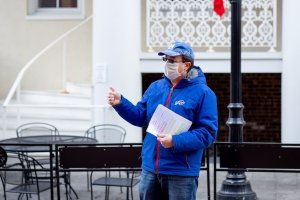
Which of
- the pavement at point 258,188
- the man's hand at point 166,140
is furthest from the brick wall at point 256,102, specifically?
the man's hand at point 166,140

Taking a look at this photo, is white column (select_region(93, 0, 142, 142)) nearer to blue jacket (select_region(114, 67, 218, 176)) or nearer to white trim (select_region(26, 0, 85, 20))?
white trim (select_region(26, 0, 85, 20))

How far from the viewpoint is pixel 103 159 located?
6.89 metres

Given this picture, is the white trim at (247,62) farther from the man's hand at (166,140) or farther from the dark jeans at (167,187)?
the man's hand at (166,140)

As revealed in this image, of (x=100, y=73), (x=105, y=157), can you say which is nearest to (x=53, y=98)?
(x=100, y=73)

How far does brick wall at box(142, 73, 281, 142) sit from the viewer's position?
13.6 metres

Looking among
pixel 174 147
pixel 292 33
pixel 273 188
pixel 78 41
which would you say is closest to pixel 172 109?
pixel 174 147

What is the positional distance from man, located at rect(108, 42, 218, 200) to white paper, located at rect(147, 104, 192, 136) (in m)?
0.05

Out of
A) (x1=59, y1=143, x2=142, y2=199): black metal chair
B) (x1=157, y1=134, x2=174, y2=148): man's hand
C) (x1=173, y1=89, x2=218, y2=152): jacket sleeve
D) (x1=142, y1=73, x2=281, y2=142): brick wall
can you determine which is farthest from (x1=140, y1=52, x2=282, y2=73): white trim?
(x1=157, y1=134, x2=174, y2=148): man's hand

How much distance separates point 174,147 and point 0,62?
10233mm

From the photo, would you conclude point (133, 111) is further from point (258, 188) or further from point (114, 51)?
point (114, 51)

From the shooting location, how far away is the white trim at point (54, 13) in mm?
14500

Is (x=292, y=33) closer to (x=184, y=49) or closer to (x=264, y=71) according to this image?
(x=264, y=71)

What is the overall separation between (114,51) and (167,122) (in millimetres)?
6874

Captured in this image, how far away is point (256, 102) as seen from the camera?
44.8 ft
